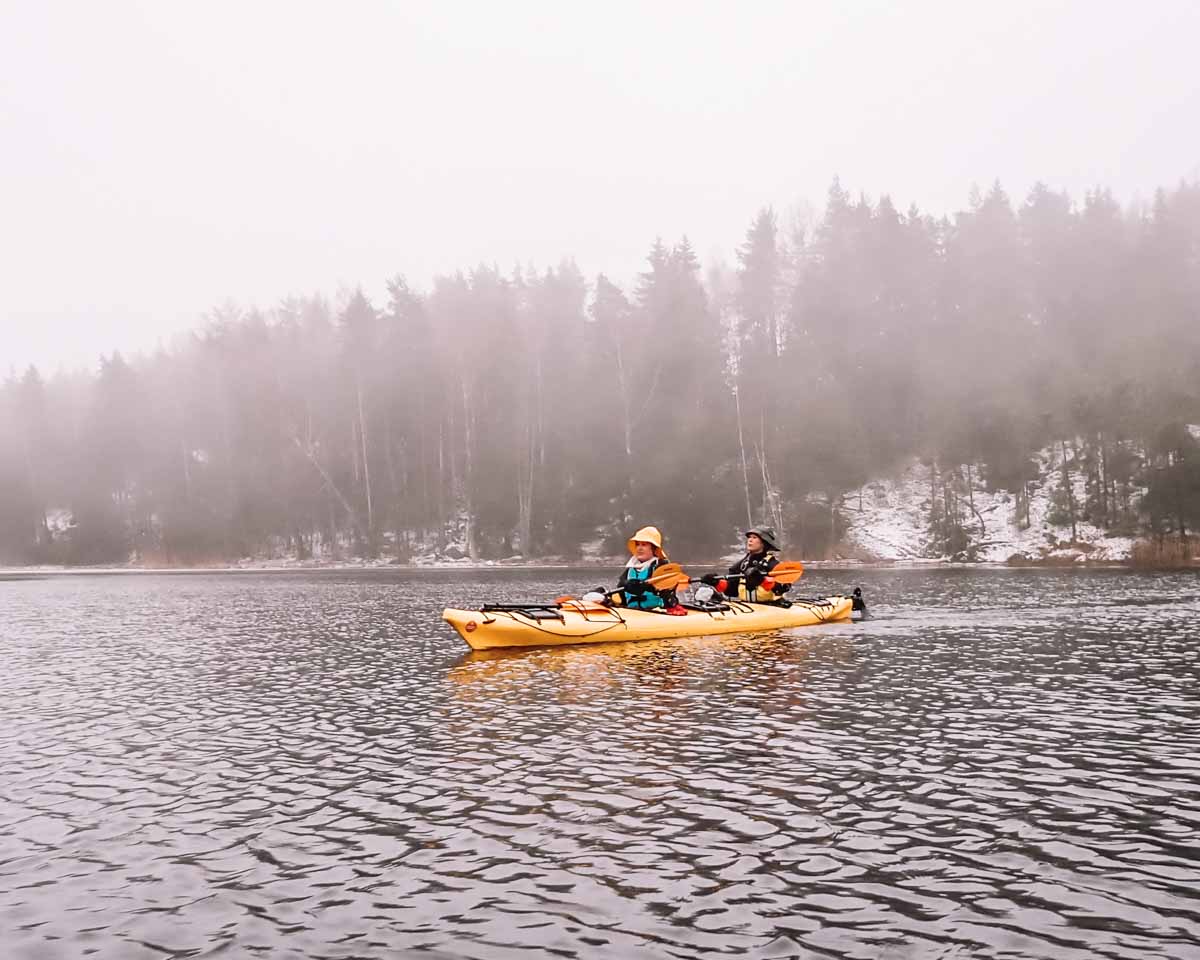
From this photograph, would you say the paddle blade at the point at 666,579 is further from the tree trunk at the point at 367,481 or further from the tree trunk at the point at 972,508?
the tree trunk at the point at 367,481

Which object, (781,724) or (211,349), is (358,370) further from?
(781,724)

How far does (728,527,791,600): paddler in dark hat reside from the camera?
25600mm

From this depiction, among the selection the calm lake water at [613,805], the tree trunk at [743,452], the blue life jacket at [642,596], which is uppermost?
the tree trunk at [743,452]

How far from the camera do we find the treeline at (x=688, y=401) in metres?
57.0

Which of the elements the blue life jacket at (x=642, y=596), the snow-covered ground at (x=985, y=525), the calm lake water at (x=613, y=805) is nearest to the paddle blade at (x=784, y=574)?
the blue life jacket at (x=642, y=596)

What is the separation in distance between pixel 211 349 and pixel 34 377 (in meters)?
25.0

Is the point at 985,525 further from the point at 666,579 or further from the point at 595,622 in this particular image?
the point at 595,622

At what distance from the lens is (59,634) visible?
27.9 m

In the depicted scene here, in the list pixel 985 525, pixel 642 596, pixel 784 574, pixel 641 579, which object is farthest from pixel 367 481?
pixel 641 579

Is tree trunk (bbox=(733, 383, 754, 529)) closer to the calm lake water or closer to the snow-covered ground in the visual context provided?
the snow-covered ground

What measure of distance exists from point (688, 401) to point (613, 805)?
57.2 meters

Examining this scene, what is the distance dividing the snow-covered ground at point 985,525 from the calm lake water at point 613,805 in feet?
104

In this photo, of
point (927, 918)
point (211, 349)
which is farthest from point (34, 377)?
point (927, 918)

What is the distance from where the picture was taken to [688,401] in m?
65.7
